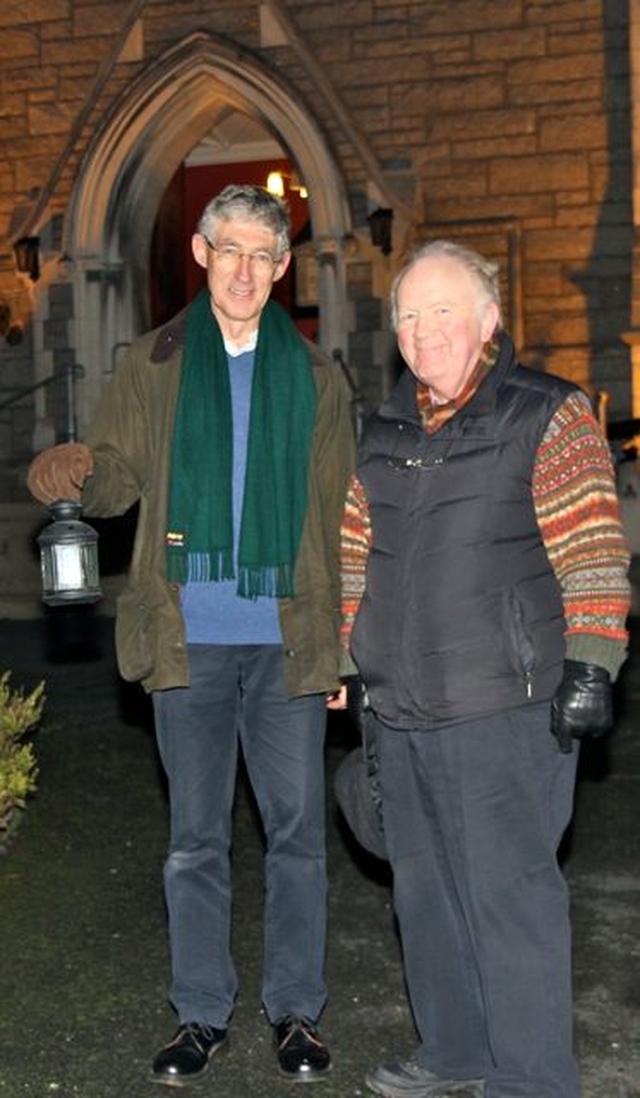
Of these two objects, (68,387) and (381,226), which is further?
(68,387)

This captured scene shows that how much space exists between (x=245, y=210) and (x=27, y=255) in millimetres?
10796

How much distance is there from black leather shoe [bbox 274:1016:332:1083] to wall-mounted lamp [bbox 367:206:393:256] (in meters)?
10.1

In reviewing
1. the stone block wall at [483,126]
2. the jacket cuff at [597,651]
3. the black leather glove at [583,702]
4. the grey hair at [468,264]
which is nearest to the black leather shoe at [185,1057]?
the black leather glove at [583,702]

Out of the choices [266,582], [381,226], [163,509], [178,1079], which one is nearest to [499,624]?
[266,582]

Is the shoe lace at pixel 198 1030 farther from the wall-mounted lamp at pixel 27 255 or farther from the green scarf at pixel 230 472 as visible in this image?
the wall-mounted lamp at pixel 27 255

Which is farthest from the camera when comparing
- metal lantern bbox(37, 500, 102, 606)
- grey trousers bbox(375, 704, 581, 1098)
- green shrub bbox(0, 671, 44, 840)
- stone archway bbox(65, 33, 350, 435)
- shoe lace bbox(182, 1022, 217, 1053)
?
stone archway bbox(65, 33, 350, 435)

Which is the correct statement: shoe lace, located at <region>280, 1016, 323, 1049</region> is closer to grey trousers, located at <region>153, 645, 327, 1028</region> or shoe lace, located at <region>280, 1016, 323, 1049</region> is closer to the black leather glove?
grey trousers, located at <region>153, 645, 327, 1028</region>

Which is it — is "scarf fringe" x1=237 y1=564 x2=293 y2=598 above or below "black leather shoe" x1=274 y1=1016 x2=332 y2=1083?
above

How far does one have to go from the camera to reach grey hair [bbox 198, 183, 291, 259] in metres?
3.69

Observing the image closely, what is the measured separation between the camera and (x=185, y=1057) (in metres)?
3.75

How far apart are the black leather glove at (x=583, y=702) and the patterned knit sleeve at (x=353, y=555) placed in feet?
2.03

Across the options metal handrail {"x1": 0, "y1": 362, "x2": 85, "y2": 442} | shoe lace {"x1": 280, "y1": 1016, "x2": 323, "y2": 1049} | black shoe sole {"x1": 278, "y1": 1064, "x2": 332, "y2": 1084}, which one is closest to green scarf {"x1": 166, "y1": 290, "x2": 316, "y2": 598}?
shoe lace {"x1": 280, "y1": 1016, "x2": 323, "y2": 1049}

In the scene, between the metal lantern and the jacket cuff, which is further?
the metal lantern

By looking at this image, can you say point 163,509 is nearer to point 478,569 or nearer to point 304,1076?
point 478,569
